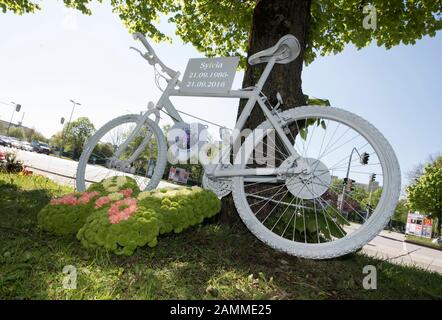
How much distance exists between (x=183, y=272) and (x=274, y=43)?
8.28 ft

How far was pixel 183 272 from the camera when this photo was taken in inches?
74.9

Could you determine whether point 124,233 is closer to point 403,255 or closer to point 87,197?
point 87,197

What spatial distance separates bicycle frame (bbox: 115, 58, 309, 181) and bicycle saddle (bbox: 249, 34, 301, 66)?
0.07 m

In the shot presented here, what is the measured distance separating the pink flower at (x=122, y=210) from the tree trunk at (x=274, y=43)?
108 centimetres

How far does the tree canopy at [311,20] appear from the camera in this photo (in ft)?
17.1

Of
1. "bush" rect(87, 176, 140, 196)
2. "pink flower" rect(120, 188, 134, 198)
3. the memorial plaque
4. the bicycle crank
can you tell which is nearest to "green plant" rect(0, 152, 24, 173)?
"bush" rect(87, 176, 140, 196)

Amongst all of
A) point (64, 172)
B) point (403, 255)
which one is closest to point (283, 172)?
point (403, 255)

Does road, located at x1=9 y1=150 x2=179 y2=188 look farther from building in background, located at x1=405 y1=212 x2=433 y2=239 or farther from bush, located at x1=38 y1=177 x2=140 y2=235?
building in background, located at x1=405 y1=212 x2=433 y2=239

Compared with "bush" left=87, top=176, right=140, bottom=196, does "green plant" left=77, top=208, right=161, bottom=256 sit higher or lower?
lower

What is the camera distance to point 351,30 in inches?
236

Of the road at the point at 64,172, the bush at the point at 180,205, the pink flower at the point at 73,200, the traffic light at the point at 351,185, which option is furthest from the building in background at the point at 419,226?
the pink flower at the point at 73,200

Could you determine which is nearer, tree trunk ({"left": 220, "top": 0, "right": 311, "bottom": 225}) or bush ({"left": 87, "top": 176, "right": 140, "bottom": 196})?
bush ({"left": 87, "top": 176, "right": 140, "bottom": 196})

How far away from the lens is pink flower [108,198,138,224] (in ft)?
7.02
